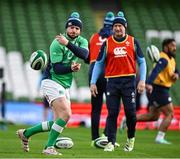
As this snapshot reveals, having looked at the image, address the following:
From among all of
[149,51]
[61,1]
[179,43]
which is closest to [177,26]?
[179,43]

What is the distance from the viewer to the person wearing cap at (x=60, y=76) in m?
11.1

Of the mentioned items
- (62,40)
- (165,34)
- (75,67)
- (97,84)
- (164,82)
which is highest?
(62,40)

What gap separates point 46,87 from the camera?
37.3 feet

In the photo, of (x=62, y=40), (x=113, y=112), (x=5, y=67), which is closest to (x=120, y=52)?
(x=113, y=112)

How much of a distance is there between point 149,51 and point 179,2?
2055 cm

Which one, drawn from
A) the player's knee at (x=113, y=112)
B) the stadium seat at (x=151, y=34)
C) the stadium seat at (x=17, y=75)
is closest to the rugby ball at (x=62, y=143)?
the player's knee at (x=113, y=112)

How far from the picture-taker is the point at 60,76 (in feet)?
37.4

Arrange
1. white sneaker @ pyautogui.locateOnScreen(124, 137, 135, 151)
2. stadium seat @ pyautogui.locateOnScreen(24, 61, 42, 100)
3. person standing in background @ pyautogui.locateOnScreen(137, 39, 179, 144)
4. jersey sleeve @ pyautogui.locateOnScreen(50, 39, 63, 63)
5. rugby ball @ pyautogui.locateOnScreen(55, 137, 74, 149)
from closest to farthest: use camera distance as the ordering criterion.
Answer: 1. jersey sleeve @ pyautogui.locateOnScreen(50, 39, 63, 63)
2. rugby ball @ pyautogui.locateOnScreen(55, 137, 74, 149)
3. white sneaker @ pyautogui.locateOnScreen(124, 137, 135, 151)
4. person standing in background @ pyautogui.locateOnScreen(137, 39, 179, 144)
5. stadium seat @ pyautogui.locateOnScreen(24, 61, 42, 100)

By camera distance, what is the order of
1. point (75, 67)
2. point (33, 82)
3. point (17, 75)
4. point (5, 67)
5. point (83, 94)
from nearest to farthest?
point (75, 67)
point (83, 94)
point (33, 82)
point (17, 75)
point (5, 67)

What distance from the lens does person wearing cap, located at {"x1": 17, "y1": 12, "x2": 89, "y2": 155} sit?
1109cm

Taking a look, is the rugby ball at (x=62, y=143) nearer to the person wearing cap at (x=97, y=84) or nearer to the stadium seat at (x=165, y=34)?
the person wearing cap at (x=97, y=84)

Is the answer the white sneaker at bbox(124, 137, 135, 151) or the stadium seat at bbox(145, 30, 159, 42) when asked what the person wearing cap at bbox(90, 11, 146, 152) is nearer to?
the white sneaker at bbox(124, 137, 135, 151)

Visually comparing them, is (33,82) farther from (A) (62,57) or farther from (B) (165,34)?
(A) (62,57)

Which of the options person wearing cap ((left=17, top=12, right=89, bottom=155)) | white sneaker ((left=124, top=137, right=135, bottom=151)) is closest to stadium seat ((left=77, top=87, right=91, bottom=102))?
white sneaker ((left=124, top=137, right=135, bottom=151))
